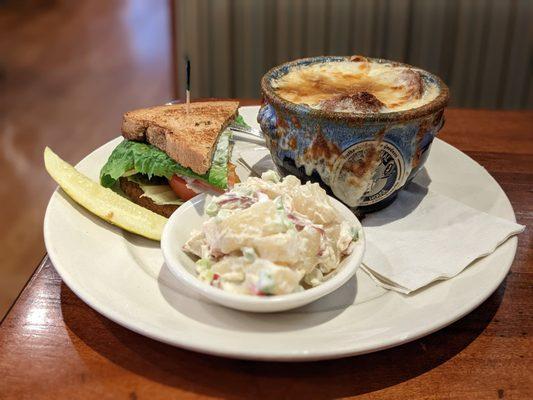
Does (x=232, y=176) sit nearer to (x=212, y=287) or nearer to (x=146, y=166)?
(x=146, y=166)

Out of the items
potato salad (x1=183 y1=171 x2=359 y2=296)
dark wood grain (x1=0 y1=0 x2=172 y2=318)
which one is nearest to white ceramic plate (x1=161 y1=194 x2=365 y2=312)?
potato salad (x1=183 y1=171 x2=359 y2=296)

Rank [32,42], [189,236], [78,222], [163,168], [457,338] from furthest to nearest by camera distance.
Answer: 1. [32,42]
2. [163,168]
3. [78,222]
4. [189,236]
5. [457,338]

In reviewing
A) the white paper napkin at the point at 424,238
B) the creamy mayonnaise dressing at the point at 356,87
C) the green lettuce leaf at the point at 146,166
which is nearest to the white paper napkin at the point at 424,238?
the white paper napkin at the point at 424,238

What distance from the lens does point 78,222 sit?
1.35 m

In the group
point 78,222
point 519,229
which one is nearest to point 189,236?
point 78,222

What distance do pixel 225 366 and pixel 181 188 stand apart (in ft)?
2.14

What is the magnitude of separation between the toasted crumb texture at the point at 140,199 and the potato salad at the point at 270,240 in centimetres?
37

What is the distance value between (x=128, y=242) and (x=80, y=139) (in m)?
2.66

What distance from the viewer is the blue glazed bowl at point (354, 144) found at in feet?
4.38

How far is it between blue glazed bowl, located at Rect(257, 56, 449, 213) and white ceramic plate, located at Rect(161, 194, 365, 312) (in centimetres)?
11

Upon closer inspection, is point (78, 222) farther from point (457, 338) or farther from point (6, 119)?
point (6, 119)

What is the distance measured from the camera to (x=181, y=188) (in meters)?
1.57

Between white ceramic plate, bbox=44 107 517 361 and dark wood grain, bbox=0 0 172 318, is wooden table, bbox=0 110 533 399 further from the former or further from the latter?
dark wood grain, bbox=0 0 172 318

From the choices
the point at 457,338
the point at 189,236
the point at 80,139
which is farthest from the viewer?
the point at 80,139
